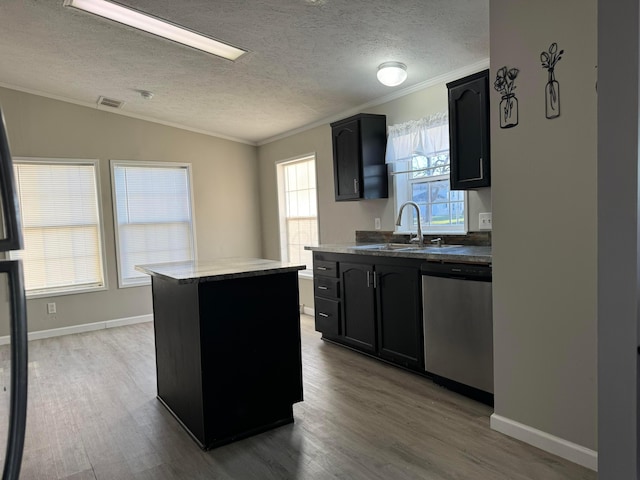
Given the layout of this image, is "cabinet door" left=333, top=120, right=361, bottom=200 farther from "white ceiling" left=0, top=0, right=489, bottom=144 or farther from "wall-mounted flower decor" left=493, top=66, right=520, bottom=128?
"wall-mounted flower decor" left=493, top=66, right=520, bottom=128

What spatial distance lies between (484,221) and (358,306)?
1.24 metres

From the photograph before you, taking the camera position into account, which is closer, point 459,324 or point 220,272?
point 220,272

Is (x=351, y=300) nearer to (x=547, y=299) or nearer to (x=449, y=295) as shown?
(x=449, y=295)

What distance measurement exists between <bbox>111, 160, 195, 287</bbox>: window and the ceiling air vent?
0.64 meters

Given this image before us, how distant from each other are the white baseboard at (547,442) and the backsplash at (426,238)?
142 cm

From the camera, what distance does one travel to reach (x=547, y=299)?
224 centimetres

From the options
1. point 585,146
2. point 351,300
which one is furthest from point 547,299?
point 351,300

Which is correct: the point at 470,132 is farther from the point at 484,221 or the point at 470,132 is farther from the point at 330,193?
the point at 330,193

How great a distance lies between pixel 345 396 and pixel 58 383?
230cm

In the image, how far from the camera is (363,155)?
417 cm

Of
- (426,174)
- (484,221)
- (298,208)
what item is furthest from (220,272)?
(298,208)

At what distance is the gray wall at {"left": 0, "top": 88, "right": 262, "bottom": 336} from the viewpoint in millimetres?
4891

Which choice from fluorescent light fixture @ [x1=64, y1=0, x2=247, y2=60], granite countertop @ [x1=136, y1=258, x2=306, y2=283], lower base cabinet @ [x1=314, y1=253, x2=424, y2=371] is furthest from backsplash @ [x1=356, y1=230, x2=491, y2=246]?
fluorescent light fixture @ [x1=64, y1=0, x2=247, y2=60]

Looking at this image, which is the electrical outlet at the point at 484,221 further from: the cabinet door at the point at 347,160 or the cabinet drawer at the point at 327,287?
the cabinet drawer at the point at 327,287
